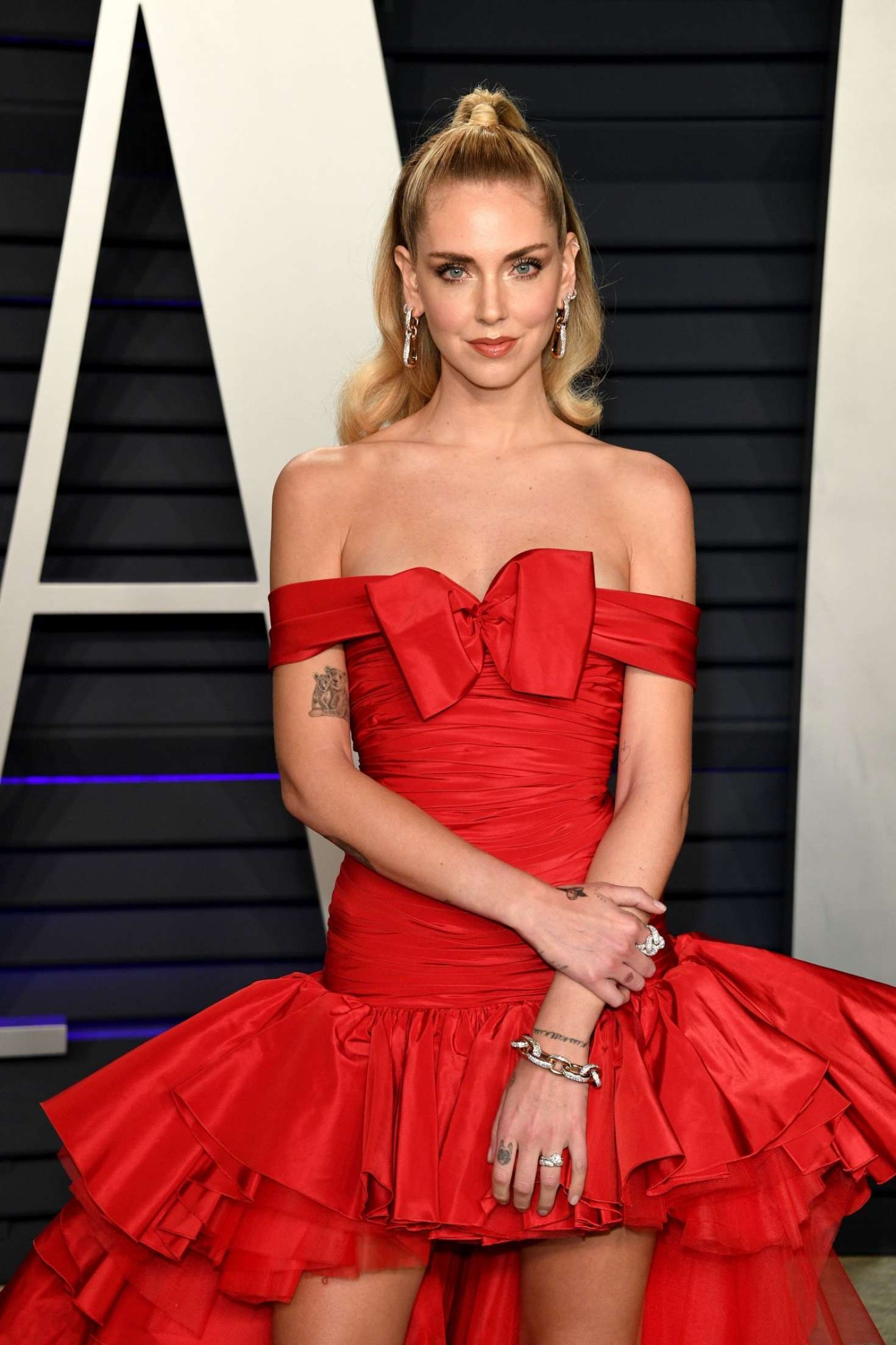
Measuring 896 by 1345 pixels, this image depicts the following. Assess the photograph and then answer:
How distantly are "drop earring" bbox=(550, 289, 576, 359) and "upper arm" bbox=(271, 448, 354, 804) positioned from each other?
365mm

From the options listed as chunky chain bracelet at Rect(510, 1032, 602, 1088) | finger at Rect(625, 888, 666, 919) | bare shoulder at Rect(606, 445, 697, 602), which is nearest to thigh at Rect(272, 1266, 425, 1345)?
chunky chain bracelet at Rect(510, 1032, 602, 1088)

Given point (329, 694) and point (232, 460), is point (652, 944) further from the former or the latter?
point (232, 460)

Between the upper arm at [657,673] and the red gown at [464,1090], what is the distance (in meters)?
0.03

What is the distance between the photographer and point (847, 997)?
1756mm

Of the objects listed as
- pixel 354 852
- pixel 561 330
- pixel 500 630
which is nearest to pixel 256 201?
pixel 561 330

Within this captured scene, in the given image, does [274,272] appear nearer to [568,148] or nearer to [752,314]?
[568,148]

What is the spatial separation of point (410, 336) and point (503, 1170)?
1173 millimetres

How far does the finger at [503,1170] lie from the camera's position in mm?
1536

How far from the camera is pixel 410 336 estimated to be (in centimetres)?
209

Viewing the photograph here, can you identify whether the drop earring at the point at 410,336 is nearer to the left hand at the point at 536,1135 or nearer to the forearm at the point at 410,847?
the forearm at the point at 410,847

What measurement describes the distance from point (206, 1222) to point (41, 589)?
58.1 inches

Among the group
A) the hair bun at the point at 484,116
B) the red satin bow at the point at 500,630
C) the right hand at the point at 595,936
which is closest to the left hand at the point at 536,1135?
the right hand at the point at 595,936

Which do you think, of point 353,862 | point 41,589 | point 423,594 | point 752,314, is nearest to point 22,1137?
point 41,589

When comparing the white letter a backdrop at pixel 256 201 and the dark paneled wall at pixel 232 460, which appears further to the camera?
the dark paneled wall at pixel 232 460
